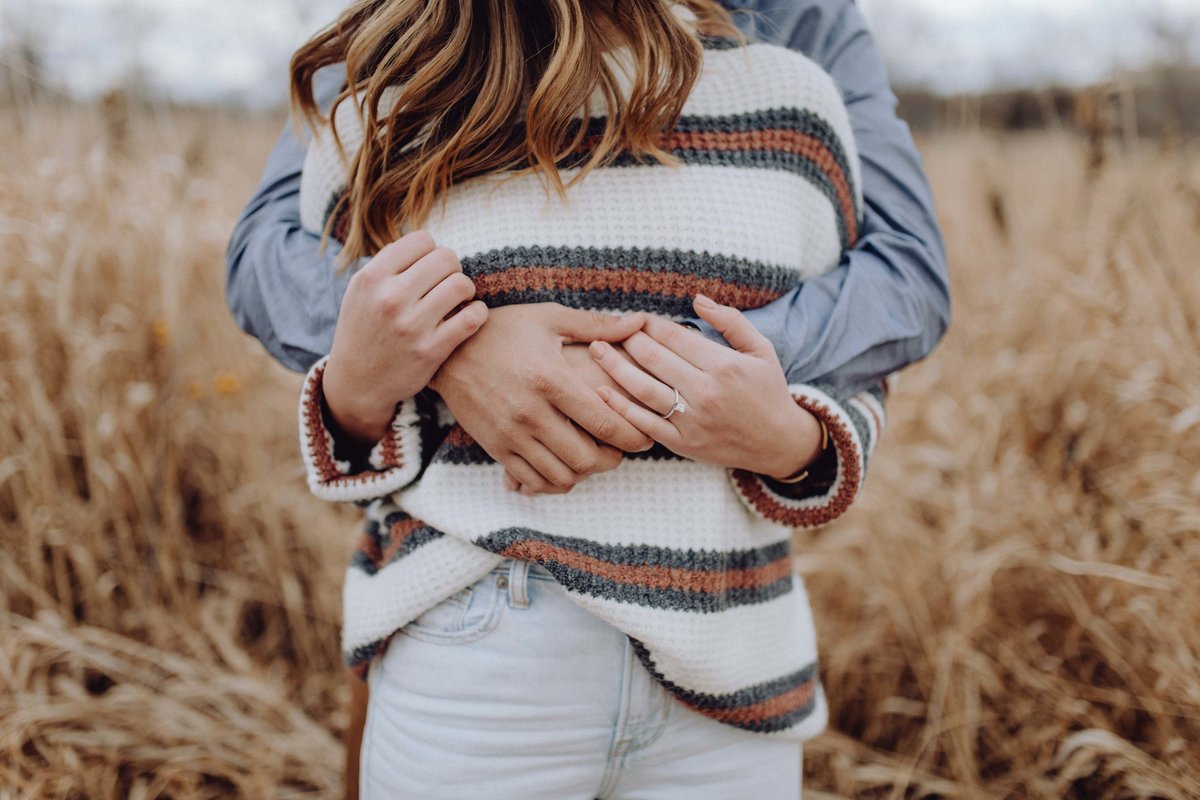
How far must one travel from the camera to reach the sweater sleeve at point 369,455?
88cm

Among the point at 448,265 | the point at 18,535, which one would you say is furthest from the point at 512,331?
the point at 18,535

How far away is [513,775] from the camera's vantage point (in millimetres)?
854

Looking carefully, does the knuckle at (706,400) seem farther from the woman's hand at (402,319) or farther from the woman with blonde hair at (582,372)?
the woman's hand at (402,319)

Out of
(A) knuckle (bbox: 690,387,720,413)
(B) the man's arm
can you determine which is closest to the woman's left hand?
(A) knuckle (bbox: 690,387,720,413)

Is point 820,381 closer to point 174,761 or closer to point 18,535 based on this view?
point 174,761

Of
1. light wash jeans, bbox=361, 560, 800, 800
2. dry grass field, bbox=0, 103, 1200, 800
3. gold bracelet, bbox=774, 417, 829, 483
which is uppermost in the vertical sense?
gold bracelet, bbox=774, 417, 829, 483

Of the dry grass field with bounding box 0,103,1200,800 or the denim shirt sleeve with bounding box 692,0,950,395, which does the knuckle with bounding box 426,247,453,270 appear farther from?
the dry grass field with bounding box 0,103,1200,800

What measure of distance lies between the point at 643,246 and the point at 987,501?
1474 millimetres

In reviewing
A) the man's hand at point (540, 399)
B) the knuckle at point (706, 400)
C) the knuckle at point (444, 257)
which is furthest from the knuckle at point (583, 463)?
the knuckle at point (444, 257)

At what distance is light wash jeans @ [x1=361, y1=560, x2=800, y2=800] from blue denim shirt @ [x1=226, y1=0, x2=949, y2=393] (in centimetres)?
33

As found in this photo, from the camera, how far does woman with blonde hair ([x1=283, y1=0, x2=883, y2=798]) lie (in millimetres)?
812

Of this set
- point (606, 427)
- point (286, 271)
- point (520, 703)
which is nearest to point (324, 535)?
point (286, 271)

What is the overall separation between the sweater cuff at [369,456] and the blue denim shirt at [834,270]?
8 centimetres

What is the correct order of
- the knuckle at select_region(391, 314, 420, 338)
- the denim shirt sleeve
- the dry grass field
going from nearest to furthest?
the knuckle at select_region(391, 314, 420, 338) < the denim shirt sleeve < the dry grass field
